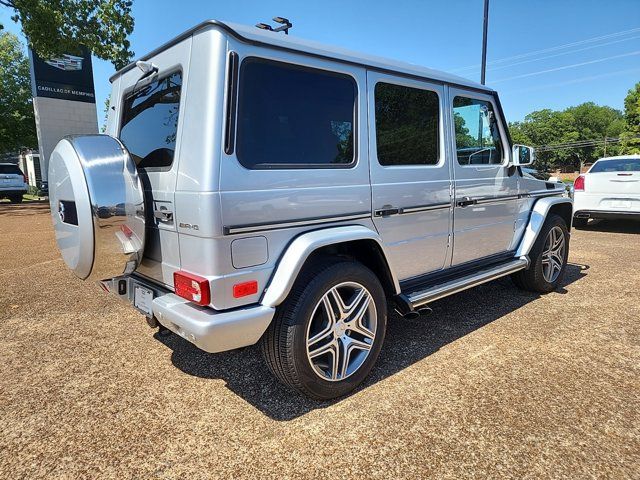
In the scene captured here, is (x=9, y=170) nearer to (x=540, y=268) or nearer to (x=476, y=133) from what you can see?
(x=476, y=133)

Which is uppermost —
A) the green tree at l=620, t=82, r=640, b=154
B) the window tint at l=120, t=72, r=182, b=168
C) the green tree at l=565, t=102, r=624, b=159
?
the green tree at l=565, t=102, r=624, b=159

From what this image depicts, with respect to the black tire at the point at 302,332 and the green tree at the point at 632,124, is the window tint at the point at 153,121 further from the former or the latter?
the green tree at the point at 632,124

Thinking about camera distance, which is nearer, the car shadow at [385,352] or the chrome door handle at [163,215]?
the chrome door handle at [163,215]

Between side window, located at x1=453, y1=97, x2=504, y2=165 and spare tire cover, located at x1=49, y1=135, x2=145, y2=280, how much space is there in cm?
254

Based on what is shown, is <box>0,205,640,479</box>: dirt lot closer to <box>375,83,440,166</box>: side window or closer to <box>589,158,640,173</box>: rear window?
<box>375,83,440,166</box>: side window

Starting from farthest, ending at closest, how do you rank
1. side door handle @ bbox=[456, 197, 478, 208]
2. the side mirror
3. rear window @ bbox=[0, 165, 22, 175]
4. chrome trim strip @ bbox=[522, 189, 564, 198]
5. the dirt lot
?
rear window @ bbox=[0, 165, 22, 175] < chrome trim strip @ bbox=[522, 189, 564, 198] < the side mirror < side door handle @ bbox=[456, 197, 478, 208] < the dirt lot

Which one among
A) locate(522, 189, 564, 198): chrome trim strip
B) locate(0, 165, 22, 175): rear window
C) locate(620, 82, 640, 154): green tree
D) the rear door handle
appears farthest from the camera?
locate(620, 82, 640, 154): green tree

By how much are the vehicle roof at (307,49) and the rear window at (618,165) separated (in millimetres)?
7122

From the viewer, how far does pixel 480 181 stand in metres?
3.69

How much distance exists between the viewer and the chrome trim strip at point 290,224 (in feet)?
7.12

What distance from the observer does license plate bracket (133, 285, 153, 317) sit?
2.62m

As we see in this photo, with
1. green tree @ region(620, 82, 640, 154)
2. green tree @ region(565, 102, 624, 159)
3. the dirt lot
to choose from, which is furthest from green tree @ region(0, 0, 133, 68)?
green tree @ region(565, 102, 624, 159)

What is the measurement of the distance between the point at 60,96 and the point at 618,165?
22306 millimetres

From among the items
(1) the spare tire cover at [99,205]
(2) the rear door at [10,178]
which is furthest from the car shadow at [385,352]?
(2) the rear door at [10,178]
